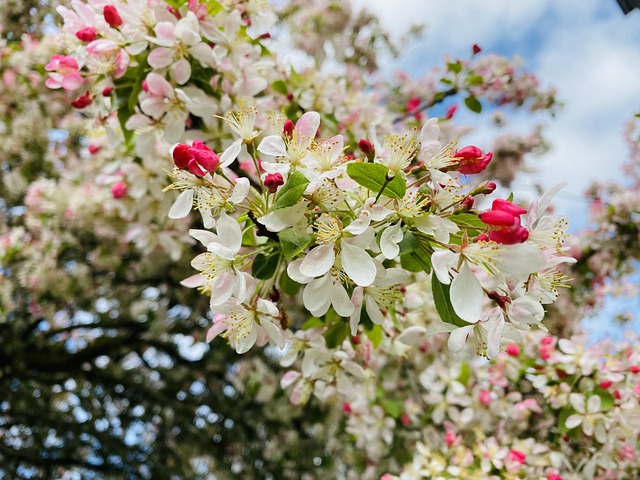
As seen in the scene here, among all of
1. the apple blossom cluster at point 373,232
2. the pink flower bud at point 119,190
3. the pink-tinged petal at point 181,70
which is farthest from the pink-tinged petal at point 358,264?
the pink flower bud at point 119,190

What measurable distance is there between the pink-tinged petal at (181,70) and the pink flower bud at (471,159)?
27.0 inches

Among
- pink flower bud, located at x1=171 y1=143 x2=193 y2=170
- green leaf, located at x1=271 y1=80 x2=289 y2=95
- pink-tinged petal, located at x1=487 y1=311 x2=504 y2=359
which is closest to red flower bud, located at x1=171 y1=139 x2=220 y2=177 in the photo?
pink flower bud, located at x1=171 y1=143 x2=193 y2=170

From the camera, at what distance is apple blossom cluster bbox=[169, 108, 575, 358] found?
681 mm

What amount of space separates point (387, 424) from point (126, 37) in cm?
184

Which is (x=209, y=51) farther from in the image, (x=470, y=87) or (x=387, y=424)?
(x=387, y=424)

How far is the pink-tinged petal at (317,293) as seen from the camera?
745mm

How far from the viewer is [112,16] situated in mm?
1143

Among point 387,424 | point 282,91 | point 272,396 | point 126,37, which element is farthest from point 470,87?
point 272,396

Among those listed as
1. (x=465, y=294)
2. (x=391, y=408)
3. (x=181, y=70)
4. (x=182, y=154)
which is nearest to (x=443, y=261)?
(x=465, y=294)

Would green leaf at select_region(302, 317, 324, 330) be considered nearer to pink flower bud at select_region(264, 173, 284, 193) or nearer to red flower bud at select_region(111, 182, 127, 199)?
pink flower bud at select_region(264, 173, 284, 193)

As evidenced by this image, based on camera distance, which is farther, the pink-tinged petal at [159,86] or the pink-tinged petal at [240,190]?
the pink-tinged petal at [159,86]

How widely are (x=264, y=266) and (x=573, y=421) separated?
103 cm

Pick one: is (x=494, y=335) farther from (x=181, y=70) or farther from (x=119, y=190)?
(x=119, y=190)

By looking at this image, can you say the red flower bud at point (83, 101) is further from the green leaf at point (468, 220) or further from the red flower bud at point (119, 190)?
the green leaf at point (468, 220)
